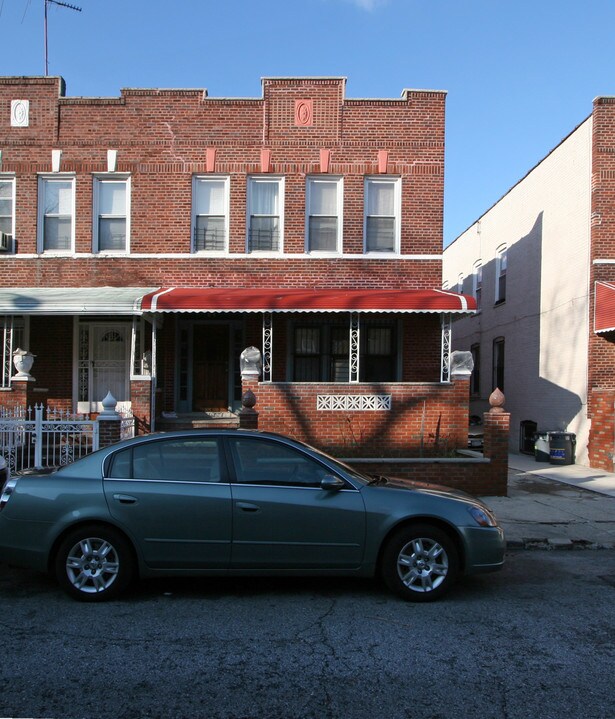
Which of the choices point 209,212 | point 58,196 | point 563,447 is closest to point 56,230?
point 58,196

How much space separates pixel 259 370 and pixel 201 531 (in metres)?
6.35

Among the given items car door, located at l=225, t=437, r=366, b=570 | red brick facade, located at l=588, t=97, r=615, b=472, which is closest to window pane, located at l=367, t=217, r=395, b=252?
red brick facade, located at l=588, t=97, r=615, b=472

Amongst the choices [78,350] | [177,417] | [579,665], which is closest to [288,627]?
[579,665]

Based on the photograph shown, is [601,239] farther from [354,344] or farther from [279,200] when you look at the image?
[279,200]

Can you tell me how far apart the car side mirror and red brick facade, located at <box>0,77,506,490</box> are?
8.05 metres

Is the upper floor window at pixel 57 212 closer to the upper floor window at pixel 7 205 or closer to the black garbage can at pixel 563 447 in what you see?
the upper floor window at pixel 7 205

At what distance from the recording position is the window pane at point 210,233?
1361 cm

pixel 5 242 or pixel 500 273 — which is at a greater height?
pixel 500 273

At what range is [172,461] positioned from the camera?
5.61 metres

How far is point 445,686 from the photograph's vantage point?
386 centimetres

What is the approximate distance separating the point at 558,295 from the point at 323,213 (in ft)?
21.3

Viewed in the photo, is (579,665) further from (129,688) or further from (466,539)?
(129,688)

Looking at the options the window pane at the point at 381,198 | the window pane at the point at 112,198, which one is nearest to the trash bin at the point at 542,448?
the window pane at the point at 381,198

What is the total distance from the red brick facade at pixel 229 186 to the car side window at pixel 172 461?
7.84 metres
